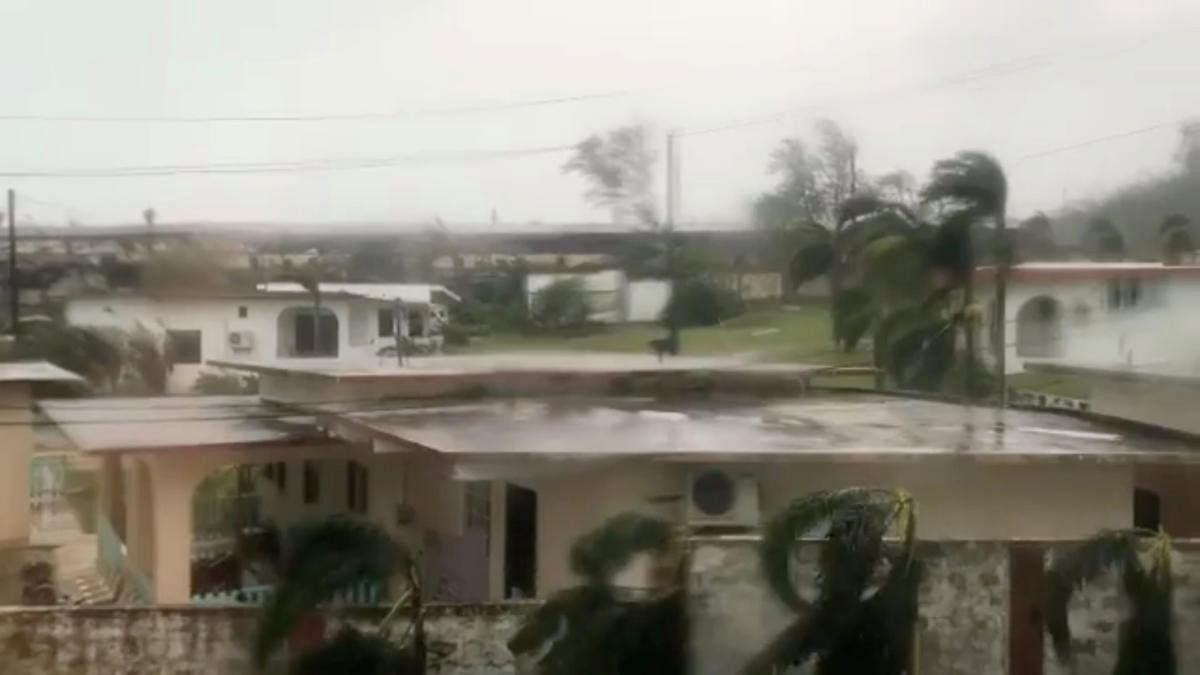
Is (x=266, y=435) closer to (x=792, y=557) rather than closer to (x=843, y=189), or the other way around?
(x=792, y=557)

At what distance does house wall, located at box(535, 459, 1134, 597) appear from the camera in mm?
2516

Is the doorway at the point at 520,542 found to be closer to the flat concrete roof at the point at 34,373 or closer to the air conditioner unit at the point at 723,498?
the air conditioner unit at the point at 723,498

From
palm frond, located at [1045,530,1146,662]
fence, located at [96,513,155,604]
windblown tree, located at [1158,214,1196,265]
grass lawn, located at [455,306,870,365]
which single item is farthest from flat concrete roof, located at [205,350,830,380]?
windblown tree, located at [1158,214,1196,265]

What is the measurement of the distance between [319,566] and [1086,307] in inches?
60.2

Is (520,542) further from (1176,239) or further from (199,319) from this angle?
(1176,239)

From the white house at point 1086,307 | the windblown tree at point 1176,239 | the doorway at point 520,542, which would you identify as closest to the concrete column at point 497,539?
the doorway at point 520,542

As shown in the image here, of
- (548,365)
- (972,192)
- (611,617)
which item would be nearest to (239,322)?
(548,365)

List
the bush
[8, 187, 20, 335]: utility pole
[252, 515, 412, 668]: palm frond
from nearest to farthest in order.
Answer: [8, 187, 20, 335]: utility pole, [252, 515, 412, 668]: palm frond, the bush

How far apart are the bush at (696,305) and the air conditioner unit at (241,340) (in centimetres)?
74

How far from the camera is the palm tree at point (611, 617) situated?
2.51 metres

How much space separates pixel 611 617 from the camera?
8.28ft

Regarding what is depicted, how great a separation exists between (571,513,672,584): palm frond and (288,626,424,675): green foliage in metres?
0.35

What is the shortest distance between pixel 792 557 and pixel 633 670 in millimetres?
351

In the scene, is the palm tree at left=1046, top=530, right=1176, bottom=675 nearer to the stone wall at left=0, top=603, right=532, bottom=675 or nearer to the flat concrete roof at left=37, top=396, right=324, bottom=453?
the stone wall at left=0, top=603, right=532, bottom=675
